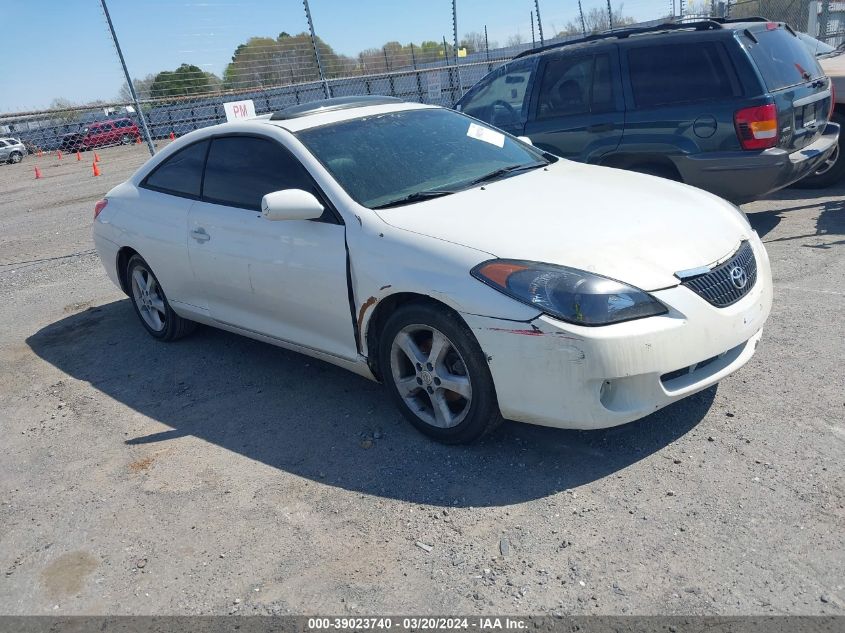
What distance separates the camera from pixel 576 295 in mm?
3074

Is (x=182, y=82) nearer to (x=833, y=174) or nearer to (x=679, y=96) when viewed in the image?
(x=679, y=96)

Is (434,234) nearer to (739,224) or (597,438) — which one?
(597,438)

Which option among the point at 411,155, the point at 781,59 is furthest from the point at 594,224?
the point at 781,59

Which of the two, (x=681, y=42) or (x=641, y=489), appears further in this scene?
(x=681, y=42)

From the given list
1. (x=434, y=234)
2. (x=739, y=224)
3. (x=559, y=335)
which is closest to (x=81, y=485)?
(x=434, y=234)

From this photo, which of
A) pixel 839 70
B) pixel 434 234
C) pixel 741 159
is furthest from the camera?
pixel 839 70

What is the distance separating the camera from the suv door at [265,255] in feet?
12.8

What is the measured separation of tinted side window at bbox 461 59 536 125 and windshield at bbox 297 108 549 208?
2.53 metres

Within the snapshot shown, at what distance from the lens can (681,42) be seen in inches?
247

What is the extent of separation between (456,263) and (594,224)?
2.41 feet

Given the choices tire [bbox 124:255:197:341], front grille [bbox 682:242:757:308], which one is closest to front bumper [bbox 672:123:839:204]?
front grille [bbox 682:242:757:308]

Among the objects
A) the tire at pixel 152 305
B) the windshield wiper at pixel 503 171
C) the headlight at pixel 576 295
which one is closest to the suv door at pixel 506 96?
the windshield wiper at pixel 503 171

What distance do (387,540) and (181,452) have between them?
152cm

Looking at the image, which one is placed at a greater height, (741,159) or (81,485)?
(741,159)
